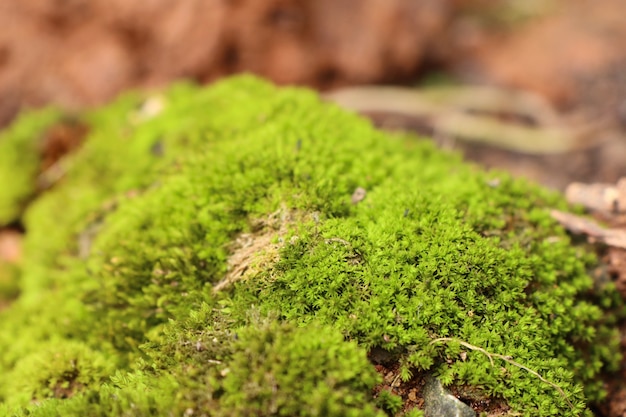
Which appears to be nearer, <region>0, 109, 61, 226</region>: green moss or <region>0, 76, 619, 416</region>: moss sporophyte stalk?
<region>0, 76, 619, 416</region>: moss sporophyte stalk

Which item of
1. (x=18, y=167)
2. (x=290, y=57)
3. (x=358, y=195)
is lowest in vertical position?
(x=358, y=195)

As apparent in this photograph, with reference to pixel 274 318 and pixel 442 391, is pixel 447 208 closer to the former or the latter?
pixel 442 391

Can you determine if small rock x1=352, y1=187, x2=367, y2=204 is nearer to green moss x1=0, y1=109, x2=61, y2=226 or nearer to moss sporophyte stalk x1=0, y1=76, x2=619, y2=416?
moss sporophyte stalk x1=0, y1=76, x2=619, y2=416

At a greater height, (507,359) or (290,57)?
(290,57)

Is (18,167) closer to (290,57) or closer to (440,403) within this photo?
(290,57)

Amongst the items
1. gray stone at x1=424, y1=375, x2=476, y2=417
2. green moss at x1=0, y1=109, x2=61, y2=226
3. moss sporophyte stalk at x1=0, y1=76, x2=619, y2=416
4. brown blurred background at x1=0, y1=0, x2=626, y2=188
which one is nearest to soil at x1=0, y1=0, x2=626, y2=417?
brown blurred background at x1=0, y1=0, x2=626, y2=188

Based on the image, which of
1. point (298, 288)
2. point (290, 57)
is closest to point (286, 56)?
point (290, 57)

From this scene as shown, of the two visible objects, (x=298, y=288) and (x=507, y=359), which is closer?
(x=507, y=359)
